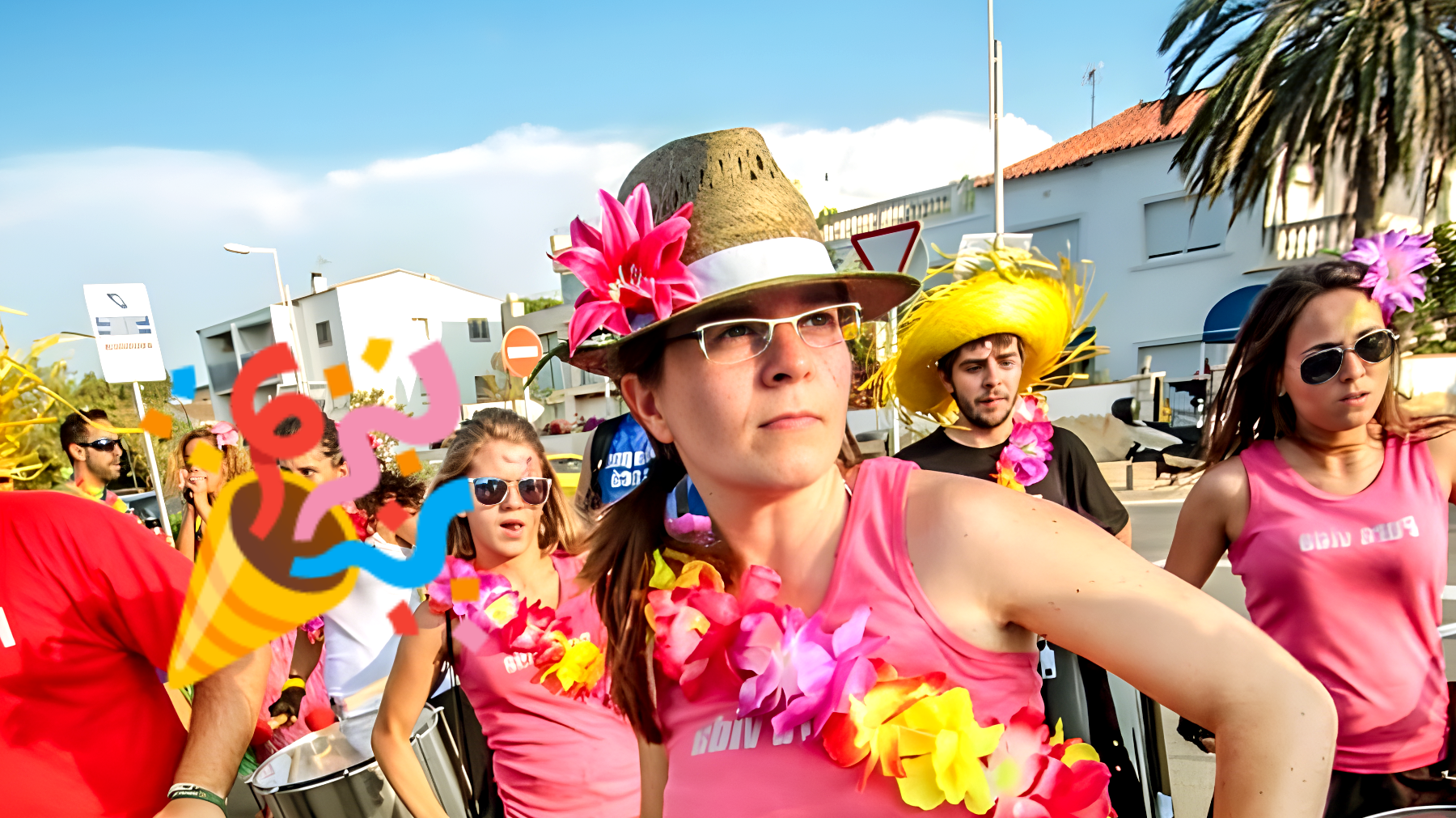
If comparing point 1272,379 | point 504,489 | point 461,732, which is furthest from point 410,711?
point 1272,379

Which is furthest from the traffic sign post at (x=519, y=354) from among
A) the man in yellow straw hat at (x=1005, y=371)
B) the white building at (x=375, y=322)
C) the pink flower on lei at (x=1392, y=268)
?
the white building at (x=375, y=322)

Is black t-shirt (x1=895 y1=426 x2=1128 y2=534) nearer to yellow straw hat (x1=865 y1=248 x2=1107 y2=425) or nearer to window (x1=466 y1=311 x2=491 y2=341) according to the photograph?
yellow straw hat (x1=865 y1=248 x2=1107 y2=425)

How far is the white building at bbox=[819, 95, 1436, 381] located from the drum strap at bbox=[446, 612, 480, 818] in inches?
611

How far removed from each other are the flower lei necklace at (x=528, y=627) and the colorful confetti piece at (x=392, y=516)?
23 cm

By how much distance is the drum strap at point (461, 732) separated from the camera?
2.30 metres

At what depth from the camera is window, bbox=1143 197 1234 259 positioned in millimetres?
17781

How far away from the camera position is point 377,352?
131 centimetres

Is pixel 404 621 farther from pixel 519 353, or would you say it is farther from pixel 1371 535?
pixel 1371 535

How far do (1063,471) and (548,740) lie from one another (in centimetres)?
208

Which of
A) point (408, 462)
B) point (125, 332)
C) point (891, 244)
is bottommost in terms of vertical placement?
point (408, 462)

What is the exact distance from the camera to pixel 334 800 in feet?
7.02

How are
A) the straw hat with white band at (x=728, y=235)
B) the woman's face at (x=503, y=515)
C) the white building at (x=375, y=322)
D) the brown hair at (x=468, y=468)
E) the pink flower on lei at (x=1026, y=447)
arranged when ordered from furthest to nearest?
the white building at (x=375, y=322), the pink flower on lei at (x=1026, y=447), the brown hair at (x=468, y=468), the woman's face at (x=503, y=515), the straw hat with white band at (x=728, y=235)

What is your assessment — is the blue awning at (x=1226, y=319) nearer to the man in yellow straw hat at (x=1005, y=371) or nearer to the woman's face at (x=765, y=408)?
the man in yellow straw hat at (x=1005, y=371)

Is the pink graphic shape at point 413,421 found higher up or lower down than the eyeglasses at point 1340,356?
higher up
